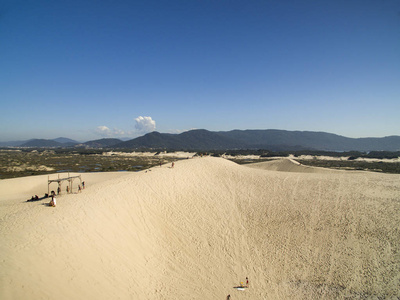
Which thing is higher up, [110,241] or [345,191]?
[345,191]

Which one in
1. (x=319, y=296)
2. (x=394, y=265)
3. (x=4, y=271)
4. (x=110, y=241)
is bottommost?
(x=319, y=296)

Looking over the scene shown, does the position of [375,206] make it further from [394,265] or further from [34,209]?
[34,209]

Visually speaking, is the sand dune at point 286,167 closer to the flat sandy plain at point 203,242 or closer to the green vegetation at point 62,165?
the flat sandy plain at point 203,242

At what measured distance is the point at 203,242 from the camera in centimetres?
1491

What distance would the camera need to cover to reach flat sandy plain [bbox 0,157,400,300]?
30.5ft

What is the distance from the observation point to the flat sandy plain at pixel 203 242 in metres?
9.28

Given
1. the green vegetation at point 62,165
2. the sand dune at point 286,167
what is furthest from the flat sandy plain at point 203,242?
the green vegetation at point 62,165

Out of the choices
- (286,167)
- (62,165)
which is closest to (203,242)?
(286,167)

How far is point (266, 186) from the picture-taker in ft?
73.0

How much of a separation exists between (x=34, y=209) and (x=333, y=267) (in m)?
19.0

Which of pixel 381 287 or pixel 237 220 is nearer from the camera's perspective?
pixel 381 287

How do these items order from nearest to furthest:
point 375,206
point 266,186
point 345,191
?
1. point 375,206
2. point 345,191
3. point 266,186

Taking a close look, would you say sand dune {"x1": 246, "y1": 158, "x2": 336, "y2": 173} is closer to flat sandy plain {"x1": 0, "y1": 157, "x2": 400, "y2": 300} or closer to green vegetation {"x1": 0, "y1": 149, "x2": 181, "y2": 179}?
flat sandy plain {"x1": 0, "y1": 157, "x2": 400, "y2": 300}

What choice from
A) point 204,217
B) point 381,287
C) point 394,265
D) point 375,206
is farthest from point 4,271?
point 375,206
